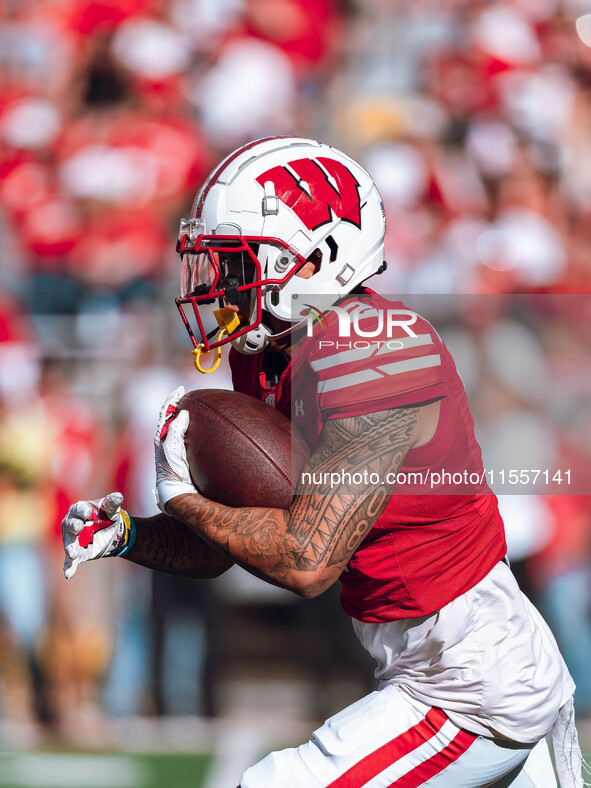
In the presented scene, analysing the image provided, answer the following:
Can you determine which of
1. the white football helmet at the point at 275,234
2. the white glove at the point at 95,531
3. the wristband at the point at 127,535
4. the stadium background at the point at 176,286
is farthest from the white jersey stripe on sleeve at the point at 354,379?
the stadium background at the point at 176,286

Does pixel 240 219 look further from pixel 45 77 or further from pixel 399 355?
pixel 45 77

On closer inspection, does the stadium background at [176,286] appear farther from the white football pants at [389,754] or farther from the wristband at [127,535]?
the white football pants at [389,754]

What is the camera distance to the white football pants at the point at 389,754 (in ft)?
5.90

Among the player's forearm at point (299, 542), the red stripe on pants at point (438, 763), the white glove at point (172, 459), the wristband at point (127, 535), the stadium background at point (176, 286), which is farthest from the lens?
the stadium background at point (176, 286)

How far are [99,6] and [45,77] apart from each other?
20.2 inches

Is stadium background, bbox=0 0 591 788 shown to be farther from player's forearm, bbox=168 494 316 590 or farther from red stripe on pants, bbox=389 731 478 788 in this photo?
player's forearm, bbox=168 494 316 590

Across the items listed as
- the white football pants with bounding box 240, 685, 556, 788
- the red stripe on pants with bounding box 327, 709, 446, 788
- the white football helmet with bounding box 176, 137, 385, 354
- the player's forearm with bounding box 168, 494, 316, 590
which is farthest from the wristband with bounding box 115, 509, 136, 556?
the red stripe on pants with bounding box 327, 709, 446, 788

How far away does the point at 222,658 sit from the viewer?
4695 mm

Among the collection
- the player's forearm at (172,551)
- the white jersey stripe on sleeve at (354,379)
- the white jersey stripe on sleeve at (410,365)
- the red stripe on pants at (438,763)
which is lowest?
the red stripe on pants at (438,763)

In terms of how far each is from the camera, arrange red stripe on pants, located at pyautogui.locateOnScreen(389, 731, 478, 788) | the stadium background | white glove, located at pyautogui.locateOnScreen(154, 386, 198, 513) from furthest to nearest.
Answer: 1. the stadium background
2. white glove, located at pyautogui.locateOnScreen(154, 386, 198, 513)
3. red stripe on pants, located at pyautogui.locateOnScreen(389, 731, 478, 788)

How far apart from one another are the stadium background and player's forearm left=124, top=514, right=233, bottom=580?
2.13 meters

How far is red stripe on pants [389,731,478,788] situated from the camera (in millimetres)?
1829

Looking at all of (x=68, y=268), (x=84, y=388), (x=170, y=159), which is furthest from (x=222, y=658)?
(x=170, y=159)

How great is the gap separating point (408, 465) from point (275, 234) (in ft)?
1.78
